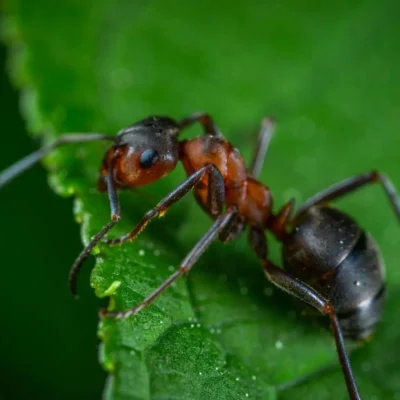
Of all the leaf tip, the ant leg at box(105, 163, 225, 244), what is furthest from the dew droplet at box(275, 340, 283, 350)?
the leaf tip

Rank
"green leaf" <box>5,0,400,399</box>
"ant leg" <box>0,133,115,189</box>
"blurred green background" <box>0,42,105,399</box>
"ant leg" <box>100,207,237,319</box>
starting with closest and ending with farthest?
1. "ant leg" <box>100,207,237,319</box>
2. "green leaf" <box>5,0,400,399</box>
3. "ant leg" <box>0,133,115,189</box>
4. "blurred green background" <box>0,42,105,399</box>

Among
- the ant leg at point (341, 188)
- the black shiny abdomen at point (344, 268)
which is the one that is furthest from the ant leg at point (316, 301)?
the ant leg at point (341, 188)

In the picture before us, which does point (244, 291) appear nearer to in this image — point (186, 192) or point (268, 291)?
point (268, 291)

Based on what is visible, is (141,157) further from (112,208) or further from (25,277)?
(25,277)

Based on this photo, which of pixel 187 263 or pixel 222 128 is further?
pixel 222 128

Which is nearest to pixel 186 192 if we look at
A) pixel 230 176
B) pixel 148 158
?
pixel 148 158

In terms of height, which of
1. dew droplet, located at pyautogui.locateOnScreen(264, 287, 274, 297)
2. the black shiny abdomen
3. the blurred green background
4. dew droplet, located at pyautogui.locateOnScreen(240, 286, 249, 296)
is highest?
the black shiny abdomen

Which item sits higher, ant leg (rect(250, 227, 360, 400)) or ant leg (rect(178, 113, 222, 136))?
ant leg (rect(178, 113, 222, 136))

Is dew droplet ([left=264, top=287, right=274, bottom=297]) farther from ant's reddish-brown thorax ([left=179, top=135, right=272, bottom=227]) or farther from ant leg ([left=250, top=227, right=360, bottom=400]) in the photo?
ant's reddish-brown thorax ([left=179, top=135, right=272, bottom=227])
